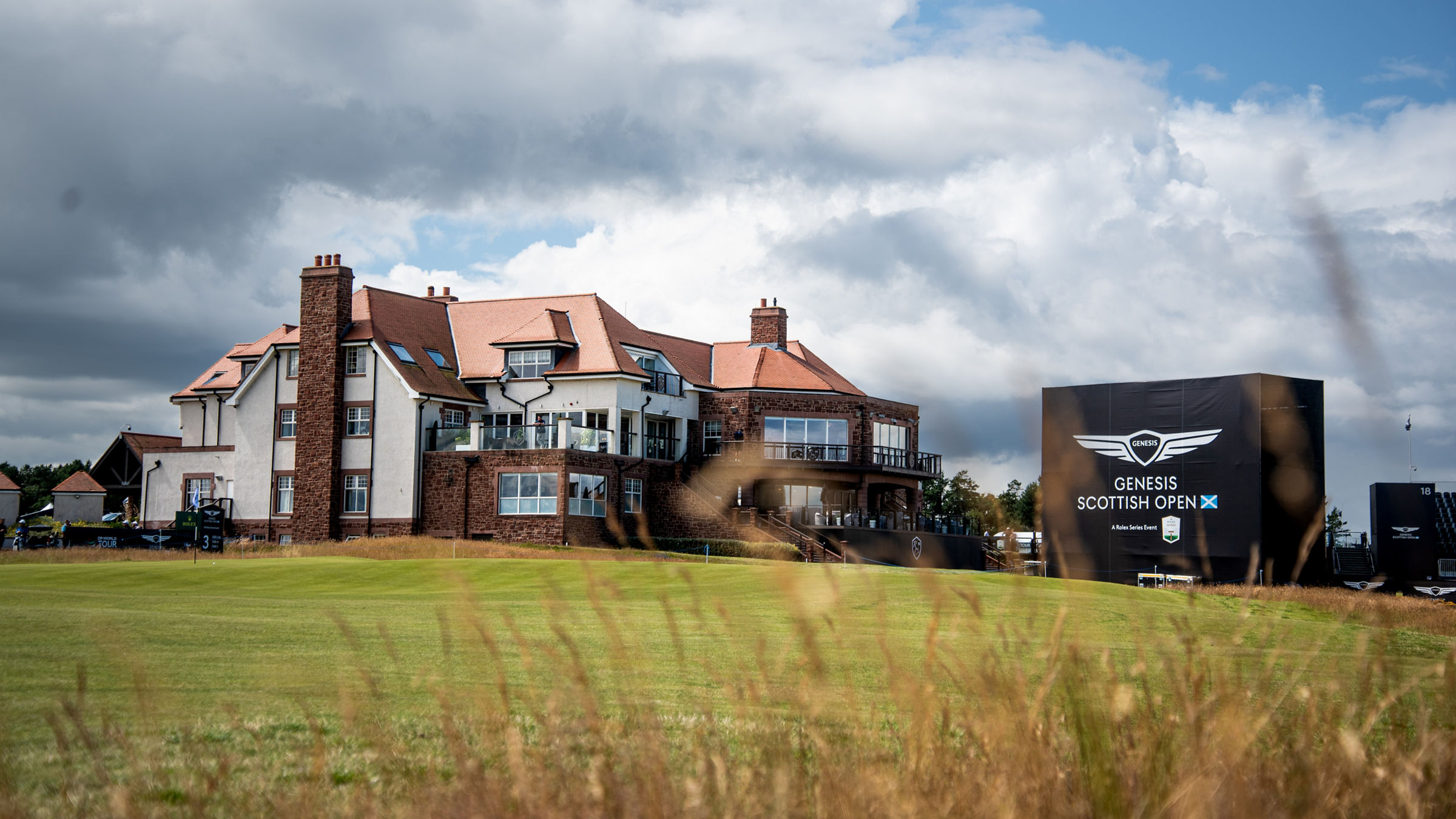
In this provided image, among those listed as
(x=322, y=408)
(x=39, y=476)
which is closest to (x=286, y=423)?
(x=322, y=408)

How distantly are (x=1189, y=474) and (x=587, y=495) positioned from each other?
18.2m

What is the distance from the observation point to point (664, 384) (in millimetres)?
43906

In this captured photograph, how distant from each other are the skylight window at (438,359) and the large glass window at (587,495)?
772 cm

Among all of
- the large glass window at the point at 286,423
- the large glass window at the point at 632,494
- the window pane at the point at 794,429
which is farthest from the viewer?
the window pane at the point at 794,429

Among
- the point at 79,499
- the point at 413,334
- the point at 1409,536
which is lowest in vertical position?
the point at 1409,536

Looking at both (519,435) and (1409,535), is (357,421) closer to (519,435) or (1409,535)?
(519,435)

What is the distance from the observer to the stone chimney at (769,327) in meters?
48.6

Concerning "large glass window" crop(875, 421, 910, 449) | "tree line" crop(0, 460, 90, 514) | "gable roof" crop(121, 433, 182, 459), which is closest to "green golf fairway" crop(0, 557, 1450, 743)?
"large glass window" crop(875, 421, 910, 449)

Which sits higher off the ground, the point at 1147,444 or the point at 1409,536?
the point at 1147,444

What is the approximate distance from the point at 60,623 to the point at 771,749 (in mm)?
10052

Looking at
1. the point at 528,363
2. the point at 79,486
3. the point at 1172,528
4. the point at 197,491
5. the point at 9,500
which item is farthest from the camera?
the point at 9,500

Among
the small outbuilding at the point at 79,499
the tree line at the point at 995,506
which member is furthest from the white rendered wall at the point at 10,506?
the tree line at the point at 995,506

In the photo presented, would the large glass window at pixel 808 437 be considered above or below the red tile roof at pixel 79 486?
above

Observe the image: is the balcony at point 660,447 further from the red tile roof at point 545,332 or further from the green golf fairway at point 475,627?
the green golf fairway at point 475,627
